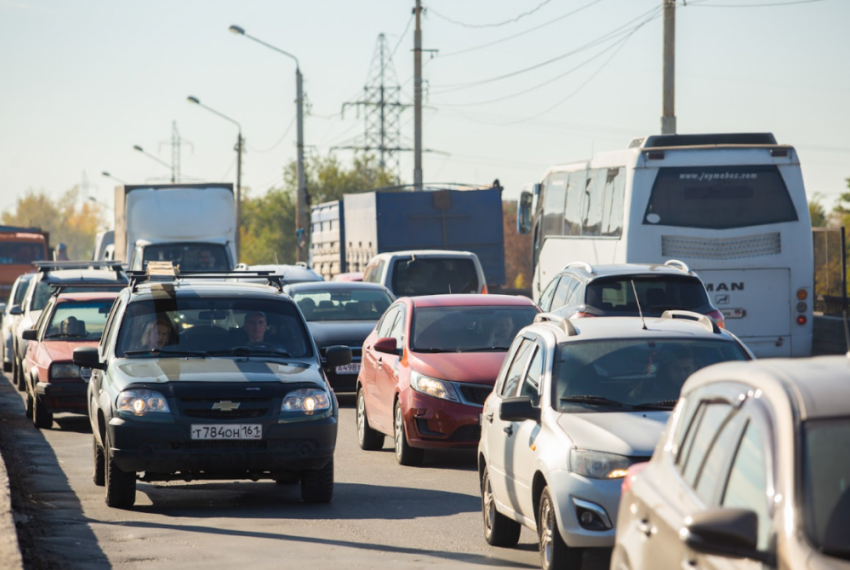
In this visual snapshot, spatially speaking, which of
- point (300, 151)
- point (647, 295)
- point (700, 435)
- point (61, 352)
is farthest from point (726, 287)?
point (300, 151)

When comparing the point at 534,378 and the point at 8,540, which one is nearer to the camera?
the point at 8,540

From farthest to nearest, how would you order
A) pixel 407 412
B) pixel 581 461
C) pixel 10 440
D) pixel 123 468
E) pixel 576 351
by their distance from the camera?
pixel 10 440 → pixel 407 412 → pixel 123 468 → pixel 576 351 → pixel 581 461

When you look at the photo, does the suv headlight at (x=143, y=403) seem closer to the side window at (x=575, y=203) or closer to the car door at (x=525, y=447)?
the car door at (x=525, y=447)

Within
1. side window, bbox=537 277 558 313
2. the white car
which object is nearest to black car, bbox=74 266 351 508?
the white car

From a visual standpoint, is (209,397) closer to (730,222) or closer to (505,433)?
(505,433)

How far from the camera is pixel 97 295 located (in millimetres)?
18125

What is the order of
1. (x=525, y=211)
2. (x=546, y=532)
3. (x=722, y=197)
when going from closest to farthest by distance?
(x=546, y=532)
(x=722, y=197)
(x=525, y=211)

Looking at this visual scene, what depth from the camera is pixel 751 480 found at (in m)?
4.10

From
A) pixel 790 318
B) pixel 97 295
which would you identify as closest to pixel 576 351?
pixel 97 295

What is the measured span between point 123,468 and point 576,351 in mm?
3593

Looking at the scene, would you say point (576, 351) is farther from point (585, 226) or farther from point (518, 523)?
point (585, 226)

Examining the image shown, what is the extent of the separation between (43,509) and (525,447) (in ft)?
13.6

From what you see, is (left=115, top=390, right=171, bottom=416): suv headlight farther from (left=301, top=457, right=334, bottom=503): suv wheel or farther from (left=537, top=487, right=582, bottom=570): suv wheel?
(left=537, top=487, right=582, bottom=570): suv wheel

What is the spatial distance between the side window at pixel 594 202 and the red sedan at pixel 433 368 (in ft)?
27.3
